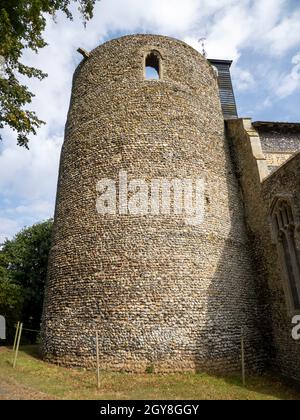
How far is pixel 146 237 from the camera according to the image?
11.2 meters

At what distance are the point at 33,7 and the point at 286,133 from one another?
11.9 metres

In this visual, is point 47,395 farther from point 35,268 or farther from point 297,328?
point 35,268

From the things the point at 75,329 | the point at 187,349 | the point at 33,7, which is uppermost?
the point at 33,7

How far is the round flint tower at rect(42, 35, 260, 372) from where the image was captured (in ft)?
33.6

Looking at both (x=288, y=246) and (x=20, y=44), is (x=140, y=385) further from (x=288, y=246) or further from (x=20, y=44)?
(x=20, y=44)

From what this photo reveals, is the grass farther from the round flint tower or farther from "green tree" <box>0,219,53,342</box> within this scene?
"green tree" <box>0,219,53,342</box>

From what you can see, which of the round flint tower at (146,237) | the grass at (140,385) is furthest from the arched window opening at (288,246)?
the grass at (140,385)

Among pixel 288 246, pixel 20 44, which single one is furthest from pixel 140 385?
pixel 20 44

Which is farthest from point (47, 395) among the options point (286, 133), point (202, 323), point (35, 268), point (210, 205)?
point (35, 268)

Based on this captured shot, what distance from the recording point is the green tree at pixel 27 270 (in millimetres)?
19516

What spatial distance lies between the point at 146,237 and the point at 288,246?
15.8 feet

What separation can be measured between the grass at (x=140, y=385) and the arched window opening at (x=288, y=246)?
285 cm
